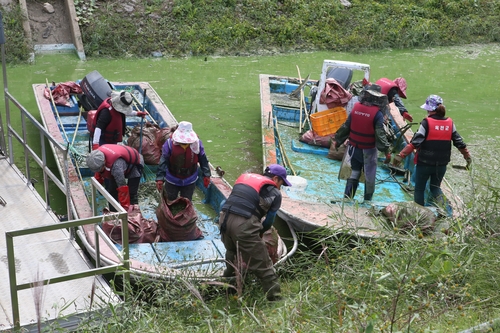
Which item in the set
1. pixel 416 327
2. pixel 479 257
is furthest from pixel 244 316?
pixel 479 257

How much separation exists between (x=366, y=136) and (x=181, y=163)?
224 cm

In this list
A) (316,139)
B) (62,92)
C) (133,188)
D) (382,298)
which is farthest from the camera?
(62,92)

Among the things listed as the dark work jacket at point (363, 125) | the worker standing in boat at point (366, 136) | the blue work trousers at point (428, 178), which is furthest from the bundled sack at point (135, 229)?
the blue work trousers at point (428, 178)

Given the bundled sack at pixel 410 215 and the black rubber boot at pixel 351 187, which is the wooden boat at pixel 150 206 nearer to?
the black rubber boot at pixel 351 187

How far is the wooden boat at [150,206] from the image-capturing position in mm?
5738

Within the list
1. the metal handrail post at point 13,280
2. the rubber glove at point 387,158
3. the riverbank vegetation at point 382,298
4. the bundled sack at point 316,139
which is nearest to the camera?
the riverbank vegetation at point 382,298

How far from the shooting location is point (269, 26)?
1717cm

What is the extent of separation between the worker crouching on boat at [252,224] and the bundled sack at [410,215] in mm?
1330

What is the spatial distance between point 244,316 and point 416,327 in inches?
51.2

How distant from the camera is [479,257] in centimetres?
511

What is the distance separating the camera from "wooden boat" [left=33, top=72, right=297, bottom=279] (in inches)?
226

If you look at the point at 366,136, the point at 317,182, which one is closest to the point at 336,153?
the point at 317,182

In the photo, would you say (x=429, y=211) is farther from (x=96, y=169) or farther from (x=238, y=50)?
(x=238, y=50)

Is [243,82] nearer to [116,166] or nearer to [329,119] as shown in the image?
[329,119]
